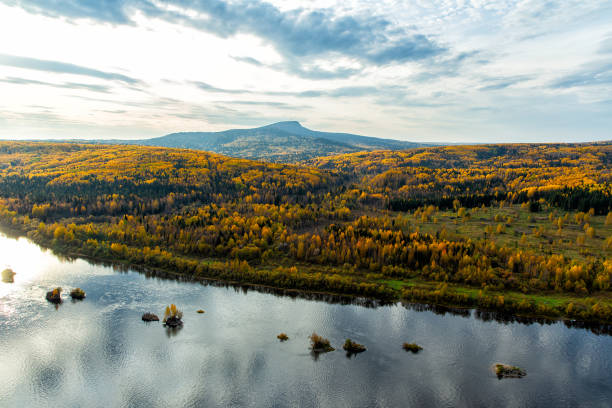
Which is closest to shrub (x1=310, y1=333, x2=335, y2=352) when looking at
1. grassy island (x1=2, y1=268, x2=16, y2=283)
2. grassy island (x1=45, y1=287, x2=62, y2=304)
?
grassy island (x1=45, y1=287, x2=62, y2=304)

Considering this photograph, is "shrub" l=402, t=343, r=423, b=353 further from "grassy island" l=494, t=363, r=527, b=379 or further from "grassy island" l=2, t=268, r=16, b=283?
"grassy island" l=2, t=268, r=16, b=283

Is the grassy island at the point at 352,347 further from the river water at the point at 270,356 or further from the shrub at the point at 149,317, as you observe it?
the shrub at the point at 149,317

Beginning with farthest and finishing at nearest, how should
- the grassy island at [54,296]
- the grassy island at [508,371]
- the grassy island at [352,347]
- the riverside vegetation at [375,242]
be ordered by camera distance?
1. the riverside vegetation at [375,242]
2. the grassy island at [54,296]
3. the grassy island at [352,347]
4. the grassy island at [508,371]

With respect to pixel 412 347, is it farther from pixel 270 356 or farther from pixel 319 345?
pixel 270 356

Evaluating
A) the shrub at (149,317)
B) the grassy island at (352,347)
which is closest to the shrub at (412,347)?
the grassy island at (352,347)

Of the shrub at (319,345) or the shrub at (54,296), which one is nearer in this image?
the shrub at (319,345)

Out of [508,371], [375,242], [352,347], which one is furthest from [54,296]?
[508,371]

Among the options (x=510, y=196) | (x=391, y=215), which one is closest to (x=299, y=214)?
(x=391, y=215)

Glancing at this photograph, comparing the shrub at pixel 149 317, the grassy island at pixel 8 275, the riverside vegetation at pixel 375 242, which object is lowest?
the grassy island at pixel 8 275

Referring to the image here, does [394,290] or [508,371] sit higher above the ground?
[394,290]
